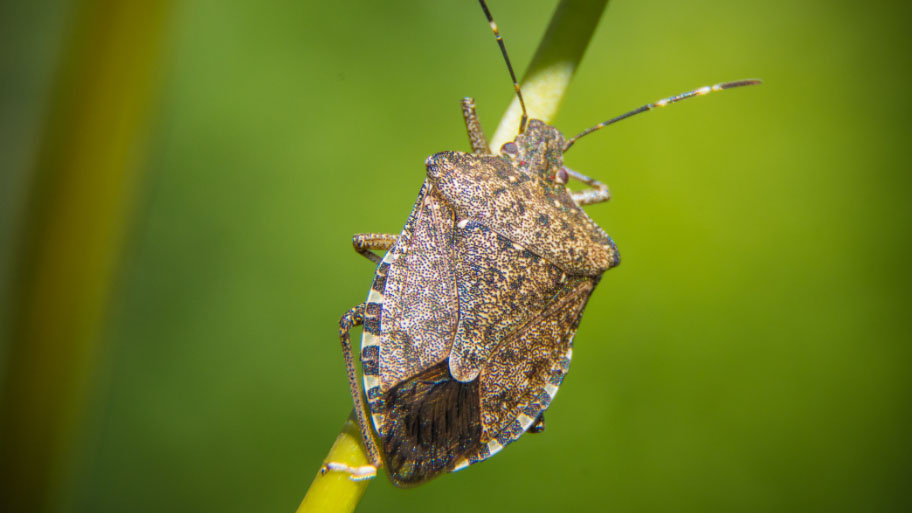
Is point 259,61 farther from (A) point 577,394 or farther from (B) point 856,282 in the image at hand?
(B) point 856,282

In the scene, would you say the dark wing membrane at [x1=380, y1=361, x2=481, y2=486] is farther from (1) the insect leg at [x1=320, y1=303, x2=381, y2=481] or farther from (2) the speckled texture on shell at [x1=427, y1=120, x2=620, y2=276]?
(2) the speckled texture on shell at [x1=427, y1=120, x2=620, y2=276]

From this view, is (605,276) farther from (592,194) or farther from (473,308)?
(473,308)

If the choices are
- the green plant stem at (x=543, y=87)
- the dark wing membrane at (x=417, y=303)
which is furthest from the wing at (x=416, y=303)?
the green plant stem at (x=543, y=87)

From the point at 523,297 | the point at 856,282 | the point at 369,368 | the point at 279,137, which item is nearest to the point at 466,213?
the point at 523,297

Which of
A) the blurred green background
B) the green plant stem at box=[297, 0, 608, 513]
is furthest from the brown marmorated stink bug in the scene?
the blurred green background

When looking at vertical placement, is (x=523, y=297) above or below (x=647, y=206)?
below

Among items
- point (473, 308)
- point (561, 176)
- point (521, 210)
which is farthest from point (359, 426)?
point (561, 176)
